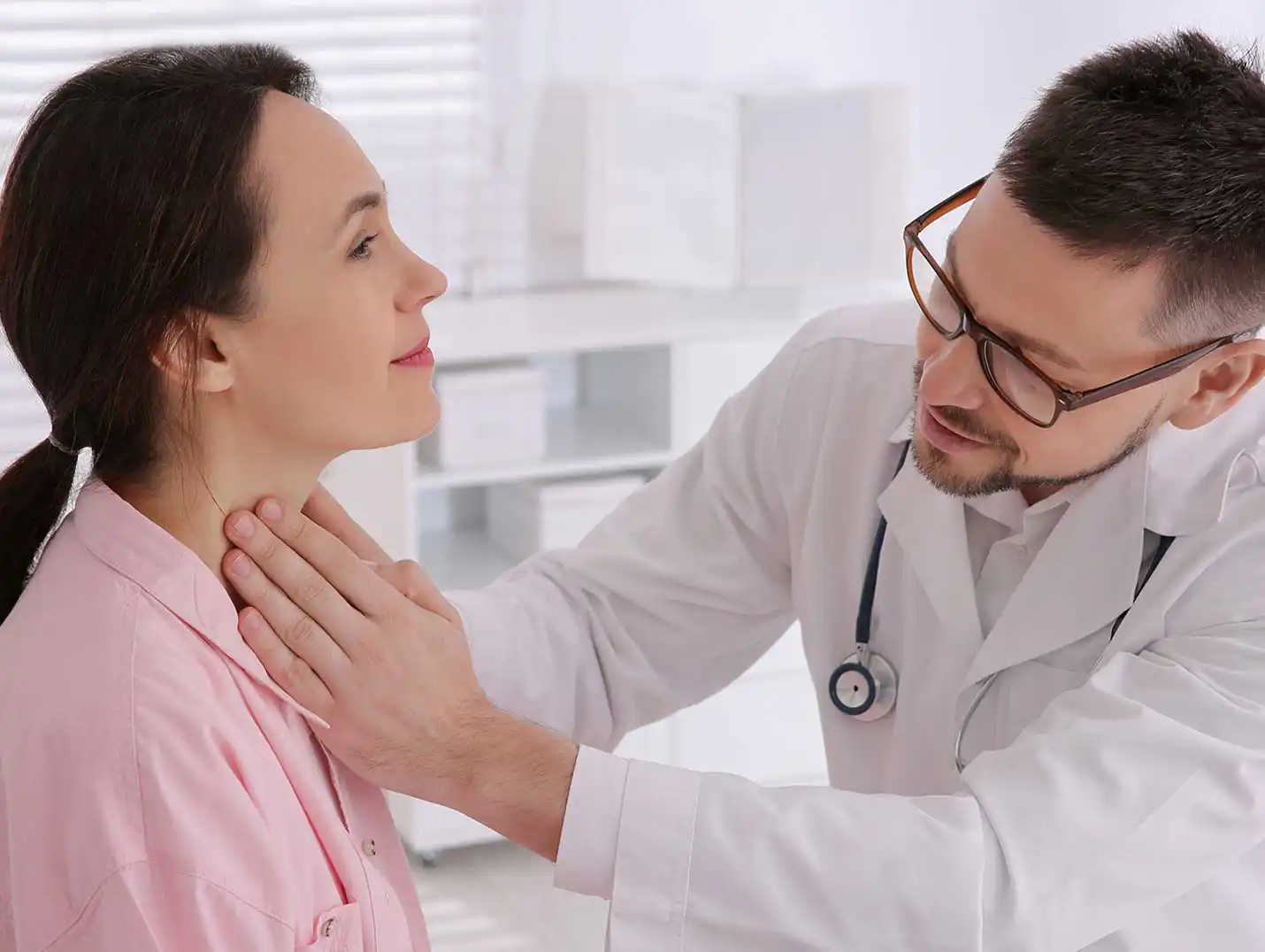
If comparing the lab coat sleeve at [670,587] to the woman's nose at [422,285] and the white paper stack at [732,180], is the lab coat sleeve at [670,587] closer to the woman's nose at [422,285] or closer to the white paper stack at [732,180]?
the woman's nose at [422,285]

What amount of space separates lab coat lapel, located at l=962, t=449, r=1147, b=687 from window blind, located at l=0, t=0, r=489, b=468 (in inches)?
73.2

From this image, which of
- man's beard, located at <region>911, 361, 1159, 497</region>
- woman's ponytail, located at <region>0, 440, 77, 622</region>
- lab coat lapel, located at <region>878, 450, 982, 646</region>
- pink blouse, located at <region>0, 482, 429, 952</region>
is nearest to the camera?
pink blouse, located at <region>0, 482, 429, 952</region>

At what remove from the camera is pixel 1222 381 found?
1.45m

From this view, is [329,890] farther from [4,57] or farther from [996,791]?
[4,57]

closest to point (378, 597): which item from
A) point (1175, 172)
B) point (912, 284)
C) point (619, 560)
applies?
point (619, 560)

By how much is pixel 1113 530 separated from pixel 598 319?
5.81 feet

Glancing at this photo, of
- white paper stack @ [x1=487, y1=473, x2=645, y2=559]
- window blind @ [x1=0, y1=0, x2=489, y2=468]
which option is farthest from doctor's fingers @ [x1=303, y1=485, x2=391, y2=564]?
window blind @ [x1=0, y1=0, x2=489, y2=468]

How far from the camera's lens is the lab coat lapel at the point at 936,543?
1.56m

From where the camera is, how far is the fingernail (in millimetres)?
1268

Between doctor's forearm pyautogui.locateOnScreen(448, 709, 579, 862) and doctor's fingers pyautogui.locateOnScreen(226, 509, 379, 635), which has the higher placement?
doctor's fingers pyautogui.locateOnScreen(226, 509, 379, 635)

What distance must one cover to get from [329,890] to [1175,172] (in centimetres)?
88

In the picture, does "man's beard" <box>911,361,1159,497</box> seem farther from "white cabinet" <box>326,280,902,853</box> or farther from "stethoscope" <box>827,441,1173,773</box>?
"white cabinet" <box>326,280,902,853</box>

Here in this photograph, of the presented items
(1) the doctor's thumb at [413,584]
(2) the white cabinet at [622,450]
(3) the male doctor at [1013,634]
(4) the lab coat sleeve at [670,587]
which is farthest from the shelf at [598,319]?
(1) the doctor's thumb at [413,584]

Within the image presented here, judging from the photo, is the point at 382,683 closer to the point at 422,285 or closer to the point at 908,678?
the point at 422,285
